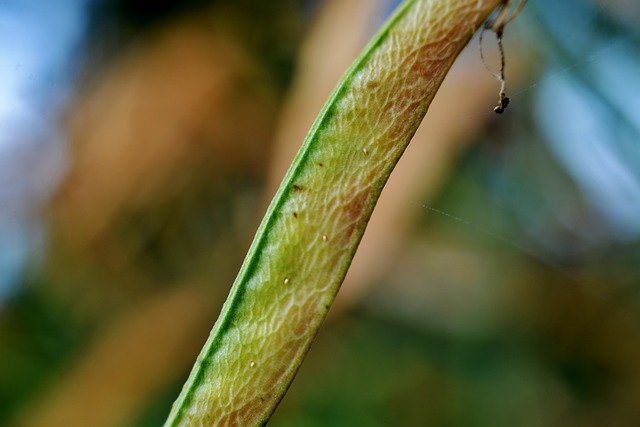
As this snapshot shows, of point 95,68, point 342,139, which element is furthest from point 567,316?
point 95,68

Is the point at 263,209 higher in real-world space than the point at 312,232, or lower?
lower

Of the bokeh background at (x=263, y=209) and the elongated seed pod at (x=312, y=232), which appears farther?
the bokeh background at (x=263, y=209)

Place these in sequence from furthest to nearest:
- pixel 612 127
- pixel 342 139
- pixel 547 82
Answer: pixel 547 82 → pixel 612 127 → pixel 342 139

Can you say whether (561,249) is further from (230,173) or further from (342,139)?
(342,139)

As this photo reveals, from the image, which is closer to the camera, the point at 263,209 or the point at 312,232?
the point at 312,232
